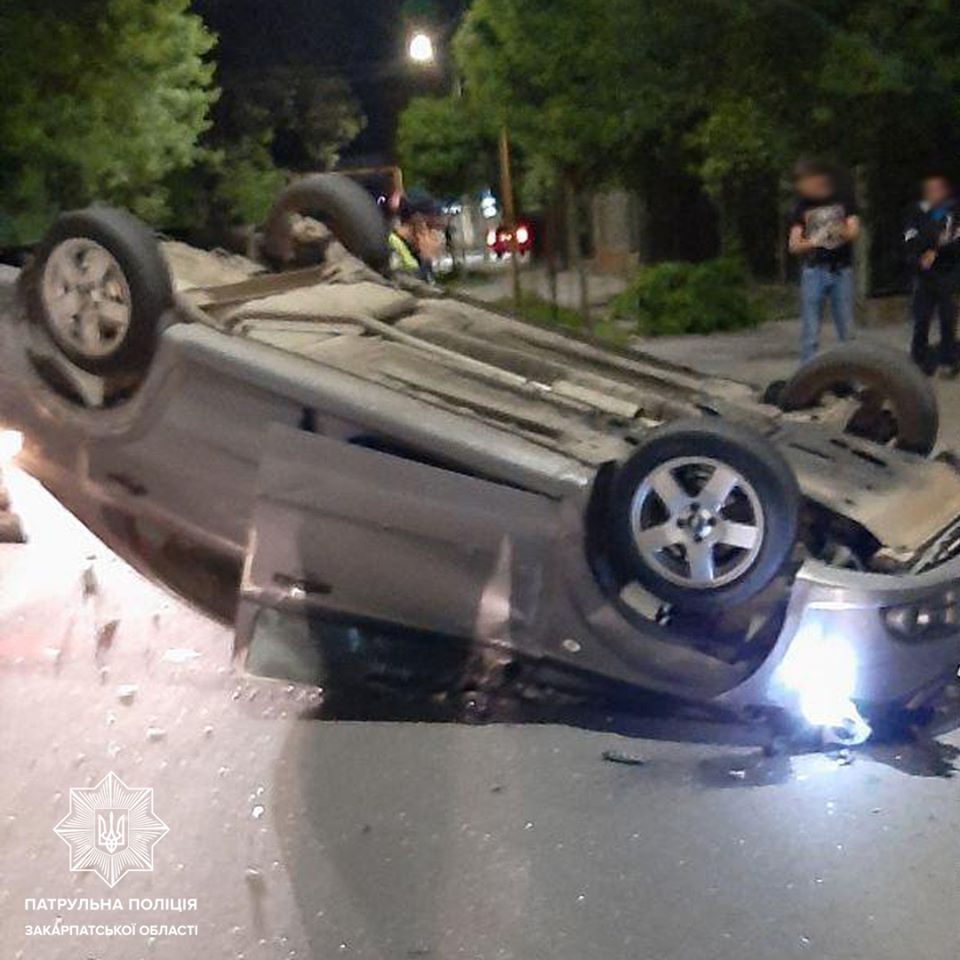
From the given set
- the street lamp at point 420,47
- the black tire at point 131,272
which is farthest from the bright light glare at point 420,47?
the black tire at point 131,272

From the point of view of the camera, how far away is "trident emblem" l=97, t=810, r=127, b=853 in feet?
13.3

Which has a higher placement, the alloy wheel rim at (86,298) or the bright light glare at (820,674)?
the alloy wheel rim at (86,298)

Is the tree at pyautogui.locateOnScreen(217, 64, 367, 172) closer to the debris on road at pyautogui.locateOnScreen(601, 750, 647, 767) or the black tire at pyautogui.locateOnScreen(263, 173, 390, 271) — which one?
the black tire at pyautogui.locateOnScreen(263, 173, 390, 271)

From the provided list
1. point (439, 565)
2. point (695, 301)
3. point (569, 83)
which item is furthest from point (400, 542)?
point (695, 301)

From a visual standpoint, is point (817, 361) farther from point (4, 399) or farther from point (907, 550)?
point (4, 399)

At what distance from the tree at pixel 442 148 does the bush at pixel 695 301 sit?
16688 mm

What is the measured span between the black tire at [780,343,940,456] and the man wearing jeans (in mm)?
4046

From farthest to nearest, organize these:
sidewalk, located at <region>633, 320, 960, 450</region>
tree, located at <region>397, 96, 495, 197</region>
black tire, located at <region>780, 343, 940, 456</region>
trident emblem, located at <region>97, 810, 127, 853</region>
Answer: tree, located at <region>397, 96, 495, 197</region>, sidewalk, located at <region>633, 320, 960, 450</region>, black tire, located at <region>780, 343, 940, 456</region>, trident emblem, located at <region>97, 810, 127, 853</region>

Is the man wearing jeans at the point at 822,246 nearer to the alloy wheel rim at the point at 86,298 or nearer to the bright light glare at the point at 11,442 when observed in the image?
the alloy wheel rim at the point at 86,298

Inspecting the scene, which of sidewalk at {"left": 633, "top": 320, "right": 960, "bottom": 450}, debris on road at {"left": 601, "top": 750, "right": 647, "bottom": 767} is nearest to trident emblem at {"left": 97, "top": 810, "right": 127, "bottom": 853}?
debris on road at {"left": 601, "top": 750, "right": 647, "bottom": 767}

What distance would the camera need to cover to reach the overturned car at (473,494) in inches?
167

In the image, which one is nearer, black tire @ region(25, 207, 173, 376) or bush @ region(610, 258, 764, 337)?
black tire @ region(25, 207, 173, 376)

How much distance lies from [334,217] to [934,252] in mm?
5869

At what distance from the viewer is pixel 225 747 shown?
15.3 ft
